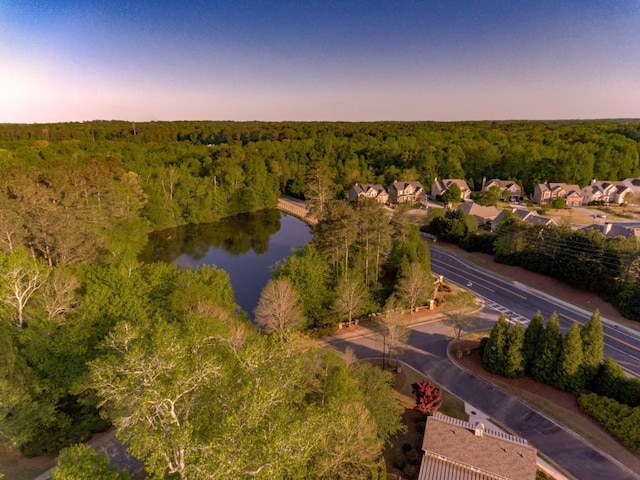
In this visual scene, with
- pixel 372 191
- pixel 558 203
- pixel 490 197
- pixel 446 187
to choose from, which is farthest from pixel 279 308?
pixel 558 203

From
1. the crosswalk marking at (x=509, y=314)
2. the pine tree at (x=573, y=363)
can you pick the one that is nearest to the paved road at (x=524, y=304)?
the crosswalk marking at (x=509, y=314)

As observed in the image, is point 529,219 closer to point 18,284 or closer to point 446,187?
point 446,187

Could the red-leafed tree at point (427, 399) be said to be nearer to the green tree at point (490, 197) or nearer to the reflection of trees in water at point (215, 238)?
the reflection of trees in water at point (215, 238)

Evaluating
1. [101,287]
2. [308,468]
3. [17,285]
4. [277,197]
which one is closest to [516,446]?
[308,468]

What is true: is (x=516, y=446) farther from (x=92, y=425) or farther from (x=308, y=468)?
(x=92, y=425)

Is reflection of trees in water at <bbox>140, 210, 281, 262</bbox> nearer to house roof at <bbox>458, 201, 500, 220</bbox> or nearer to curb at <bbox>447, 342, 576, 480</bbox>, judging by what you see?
house roof at <bbox>458, 201, 500, 220</bbox>

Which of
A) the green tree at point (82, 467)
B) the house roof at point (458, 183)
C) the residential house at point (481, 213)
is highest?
the green tree at point (82, 467)

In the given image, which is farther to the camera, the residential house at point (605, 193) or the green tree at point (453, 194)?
the residential house at point (605, 193)
